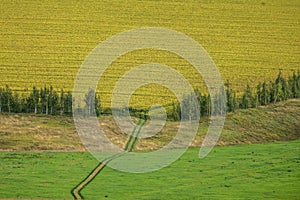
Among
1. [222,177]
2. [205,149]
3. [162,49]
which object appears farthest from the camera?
[162,49]

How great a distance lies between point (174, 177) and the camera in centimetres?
4434

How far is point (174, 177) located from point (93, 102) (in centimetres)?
951

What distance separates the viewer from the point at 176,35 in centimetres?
6694

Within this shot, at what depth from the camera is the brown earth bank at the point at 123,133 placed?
4853 cm

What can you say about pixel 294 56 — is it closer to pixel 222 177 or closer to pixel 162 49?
pixel 162 49

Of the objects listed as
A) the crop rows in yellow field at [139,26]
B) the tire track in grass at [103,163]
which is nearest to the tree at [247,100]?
the crop rows in yellow field at [139,26]

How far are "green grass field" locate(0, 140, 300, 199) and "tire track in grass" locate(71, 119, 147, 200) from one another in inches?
10.0

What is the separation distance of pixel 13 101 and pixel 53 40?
14.4 metres

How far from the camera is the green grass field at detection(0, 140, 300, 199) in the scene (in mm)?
42125

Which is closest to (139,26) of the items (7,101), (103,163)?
(7,101)

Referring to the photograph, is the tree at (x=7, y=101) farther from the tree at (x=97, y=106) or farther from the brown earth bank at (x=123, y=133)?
the tree at (x=97, y=106)

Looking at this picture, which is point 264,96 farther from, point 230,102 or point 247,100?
point 230,102

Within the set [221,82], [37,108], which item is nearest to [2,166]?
[37,108]

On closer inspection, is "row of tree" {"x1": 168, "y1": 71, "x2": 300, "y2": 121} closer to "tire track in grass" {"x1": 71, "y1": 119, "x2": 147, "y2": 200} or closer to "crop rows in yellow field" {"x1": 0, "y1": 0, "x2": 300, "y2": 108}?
"crop rows in yellow field" {"x1": 0, "y1": 0, "x2": 300, "y2": 108}
